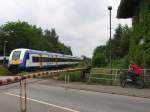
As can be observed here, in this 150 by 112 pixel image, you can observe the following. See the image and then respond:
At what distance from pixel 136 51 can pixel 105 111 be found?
14.9m

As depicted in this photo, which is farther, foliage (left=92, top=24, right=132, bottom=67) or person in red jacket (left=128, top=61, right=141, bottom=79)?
foliage (left=92, top=24, right=132, bottom=67)

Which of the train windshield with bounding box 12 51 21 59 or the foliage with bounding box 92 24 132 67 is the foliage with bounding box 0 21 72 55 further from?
the train windshield with bounding box 12 51 21 59

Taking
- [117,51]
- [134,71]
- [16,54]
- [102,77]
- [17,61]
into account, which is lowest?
[102,77]

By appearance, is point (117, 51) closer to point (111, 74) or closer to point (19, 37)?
point (111, 74)

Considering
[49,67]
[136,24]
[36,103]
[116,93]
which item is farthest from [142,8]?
[49,67]

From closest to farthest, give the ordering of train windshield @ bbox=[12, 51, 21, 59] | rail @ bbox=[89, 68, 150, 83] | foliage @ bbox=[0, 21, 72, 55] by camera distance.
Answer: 1. rail @ bbox=[89, 68, 150, 83]
2. train windshield @ bbox=[12, 51, 21, 59]
3. foliage @ bbox=[0, 21, 72, 55]

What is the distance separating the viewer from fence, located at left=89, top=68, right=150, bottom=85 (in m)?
25.6

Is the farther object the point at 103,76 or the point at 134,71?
the point at 103,76

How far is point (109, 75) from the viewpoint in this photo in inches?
1141

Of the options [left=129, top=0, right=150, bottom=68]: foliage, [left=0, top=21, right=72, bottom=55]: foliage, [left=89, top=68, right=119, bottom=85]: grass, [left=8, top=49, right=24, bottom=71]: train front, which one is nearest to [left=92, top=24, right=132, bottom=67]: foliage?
[left=89, top=68, right=119, bottom=85]: grass

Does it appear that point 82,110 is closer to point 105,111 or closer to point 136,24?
point 105,111

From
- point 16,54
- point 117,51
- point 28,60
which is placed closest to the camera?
point 28,60


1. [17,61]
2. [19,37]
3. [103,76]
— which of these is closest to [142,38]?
[103,76]

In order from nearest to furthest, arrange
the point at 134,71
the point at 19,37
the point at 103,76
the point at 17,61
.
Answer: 1. the point at 134,71
2. the point at 103,76
3. the point at 17,61
4. the point at 19,37
